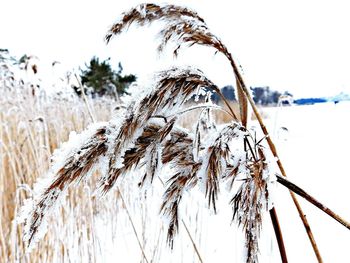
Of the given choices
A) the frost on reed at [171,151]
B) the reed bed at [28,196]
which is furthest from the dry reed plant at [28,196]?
the frost on reed at [171,151]

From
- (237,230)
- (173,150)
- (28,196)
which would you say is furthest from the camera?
(28,196)

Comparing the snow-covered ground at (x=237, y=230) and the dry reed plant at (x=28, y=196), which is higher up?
the dry reed plant at (x=28, y=196)

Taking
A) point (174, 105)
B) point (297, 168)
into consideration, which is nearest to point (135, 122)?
point (174, 105)

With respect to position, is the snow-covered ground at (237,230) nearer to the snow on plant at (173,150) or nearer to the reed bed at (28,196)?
the reed bed at (28,196)

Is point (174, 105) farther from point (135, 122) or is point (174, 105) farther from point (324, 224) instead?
point (324, 224)

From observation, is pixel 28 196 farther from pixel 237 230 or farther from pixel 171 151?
pixel 171 151

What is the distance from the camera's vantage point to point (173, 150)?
475mm

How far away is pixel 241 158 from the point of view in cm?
43

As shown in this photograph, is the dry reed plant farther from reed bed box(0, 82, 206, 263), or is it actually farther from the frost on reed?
the frost on reed

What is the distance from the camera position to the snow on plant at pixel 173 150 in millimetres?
411

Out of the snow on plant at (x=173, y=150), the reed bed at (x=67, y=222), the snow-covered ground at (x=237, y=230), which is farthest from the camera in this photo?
the snow-covered ground at (x=237, y=230)

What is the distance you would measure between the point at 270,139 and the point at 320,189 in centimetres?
308

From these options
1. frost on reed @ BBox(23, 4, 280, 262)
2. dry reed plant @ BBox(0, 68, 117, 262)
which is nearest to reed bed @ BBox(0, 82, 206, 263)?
dry reed plant @ BBox(0, 68, 117, 262)

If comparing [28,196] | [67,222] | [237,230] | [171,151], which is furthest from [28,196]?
[171,151]
